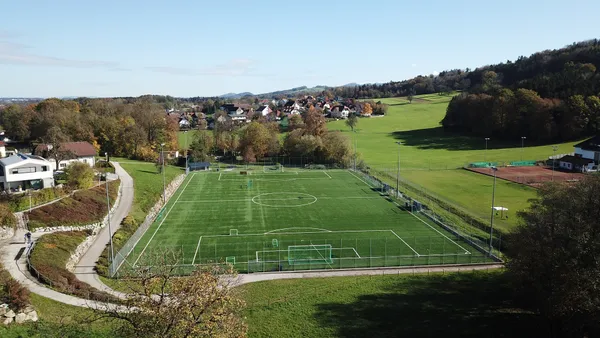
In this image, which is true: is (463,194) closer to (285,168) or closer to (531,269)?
(285,168)

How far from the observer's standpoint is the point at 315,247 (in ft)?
128

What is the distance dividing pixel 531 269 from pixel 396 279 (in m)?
12.5

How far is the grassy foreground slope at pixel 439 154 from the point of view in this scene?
191 feet

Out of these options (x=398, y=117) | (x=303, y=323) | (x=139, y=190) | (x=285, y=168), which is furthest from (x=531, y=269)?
(x=398, y=117)

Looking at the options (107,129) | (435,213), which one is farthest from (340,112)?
(435,213)

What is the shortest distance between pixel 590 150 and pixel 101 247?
78404mm

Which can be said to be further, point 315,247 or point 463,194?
point 463,194

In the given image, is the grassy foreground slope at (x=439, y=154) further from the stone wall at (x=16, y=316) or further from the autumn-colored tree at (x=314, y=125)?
the stone wall at (x=16, y=316)

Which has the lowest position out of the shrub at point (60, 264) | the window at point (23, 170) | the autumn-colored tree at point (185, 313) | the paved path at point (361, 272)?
the paved path at point (361, 272)

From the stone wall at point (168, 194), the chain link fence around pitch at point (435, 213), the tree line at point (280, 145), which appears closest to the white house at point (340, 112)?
the tree line at point (280, 145)

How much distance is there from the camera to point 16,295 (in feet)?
73.5

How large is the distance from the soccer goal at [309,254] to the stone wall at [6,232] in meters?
22.8

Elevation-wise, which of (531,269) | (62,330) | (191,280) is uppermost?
(191,280)

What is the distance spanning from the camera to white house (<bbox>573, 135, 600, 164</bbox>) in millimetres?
75312
